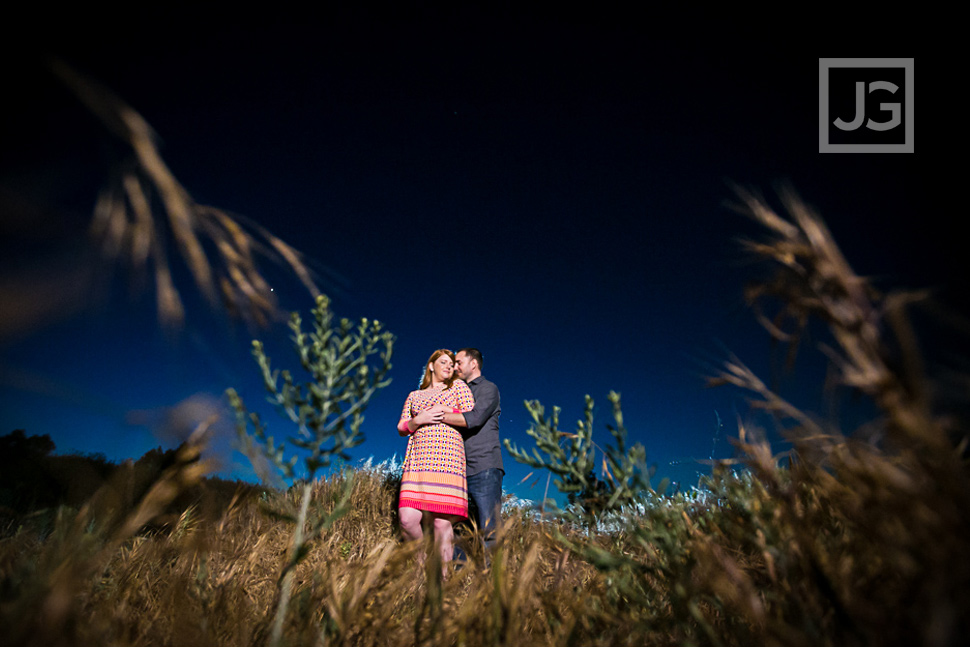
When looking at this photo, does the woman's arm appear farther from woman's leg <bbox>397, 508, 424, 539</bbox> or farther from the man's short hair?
the man's short hair

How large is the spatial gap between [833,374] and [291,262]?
1053 mm

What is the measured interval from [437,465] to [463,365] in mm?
1361

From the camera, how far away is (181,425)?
854 mm

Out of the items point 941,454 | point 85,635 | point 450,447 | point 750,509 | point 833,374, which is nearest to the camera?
point 941,454

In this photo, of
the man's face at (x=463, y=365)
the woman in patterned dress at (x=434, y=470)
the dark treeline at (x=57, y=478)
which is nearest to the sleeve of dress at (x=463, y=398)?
the woman in patterned dress at (x=434, y=470)

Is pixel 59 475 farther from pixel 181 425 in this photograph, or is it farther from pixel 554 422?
pixel 554 422

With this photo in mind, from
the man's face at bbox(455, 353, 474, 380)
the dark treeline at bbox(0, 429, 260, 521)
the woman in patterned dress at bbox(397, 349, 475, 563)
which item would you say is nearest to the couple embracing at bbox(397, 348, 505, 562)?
the woman in patterned dress at bbox(397, 349, 475, 563)

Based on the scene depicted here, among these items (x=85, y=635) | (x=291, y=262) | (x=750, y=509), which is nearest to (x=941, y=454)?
(x=750, y=509)

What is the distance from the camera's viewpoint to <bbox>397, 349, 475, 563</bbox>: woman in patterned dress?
10.00ft

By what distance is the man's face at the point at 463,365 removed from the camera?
4.23 m

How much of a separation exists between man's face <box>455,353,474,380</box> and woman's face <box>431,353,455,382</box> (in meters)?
0.20

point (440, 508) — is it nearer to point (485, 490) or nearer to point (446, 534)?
point (446, 534)

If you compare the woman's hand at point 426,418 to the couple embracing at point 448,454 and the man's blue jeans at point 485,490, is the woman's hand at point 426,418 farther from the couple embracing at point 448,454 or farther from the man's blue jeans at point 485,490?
the man's blue jeans at point 485,490

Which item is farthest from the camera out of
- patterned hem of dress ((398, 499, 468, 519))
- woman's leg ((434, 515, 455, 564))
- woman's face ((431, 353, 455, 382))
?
woman's face ((431, 353, 455, 382))
